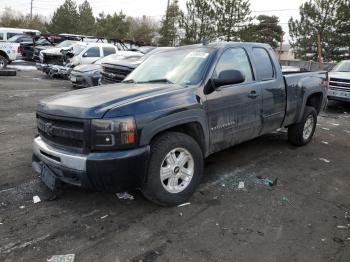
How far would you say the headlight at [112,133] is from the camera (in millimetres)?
3648

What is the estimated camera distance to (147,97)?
399cm

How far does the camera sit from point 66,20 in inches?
2003

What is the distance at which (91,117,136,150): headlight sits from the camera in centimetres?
365

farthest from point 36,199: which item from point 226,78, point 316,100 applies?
point 316,100

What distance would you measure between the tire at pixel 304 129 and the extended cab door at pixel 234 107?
4.95 ft

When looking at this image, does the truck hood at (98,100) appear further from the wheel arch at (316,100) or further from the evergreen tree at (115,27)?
the evergreen tree at (115,27)

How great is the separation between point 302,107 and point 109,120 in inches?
160

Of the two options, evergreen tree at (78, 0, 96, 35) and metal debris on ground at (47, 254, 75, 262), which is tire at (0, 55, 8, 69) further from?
evergreen tree at (78, 0, 96, 35)

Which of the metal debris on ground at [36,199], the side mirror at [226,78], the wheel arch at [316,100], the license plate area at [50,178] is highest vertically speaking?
the side mirror at [226,78]

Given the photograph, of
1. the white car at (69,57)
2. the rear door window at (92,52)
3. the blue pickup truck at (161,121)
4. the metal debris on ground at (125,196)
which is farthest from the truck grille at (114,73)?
the rear door window at (92,52)

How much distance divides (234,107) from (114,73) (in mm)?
6232

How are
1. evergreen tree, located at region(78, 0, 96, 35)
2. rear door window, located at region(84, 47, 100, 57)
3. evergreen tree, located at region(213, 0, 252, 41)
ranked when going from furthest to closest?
evergreen tree, located at region(78, 0, 96, 35), evergreen tree, located at region(213, 0, 252, 41), rear door window, located at region(84, 47, 100, 57)

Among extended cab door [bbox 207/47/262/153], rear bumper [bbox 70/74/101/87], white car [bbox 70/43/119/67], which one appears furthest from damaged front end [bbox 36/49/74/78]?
extended cab door [bbox 207/47/262/153]

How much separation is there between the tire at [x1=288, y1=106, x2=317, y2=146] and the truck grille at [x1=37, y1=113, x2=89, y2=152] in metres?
4.24
